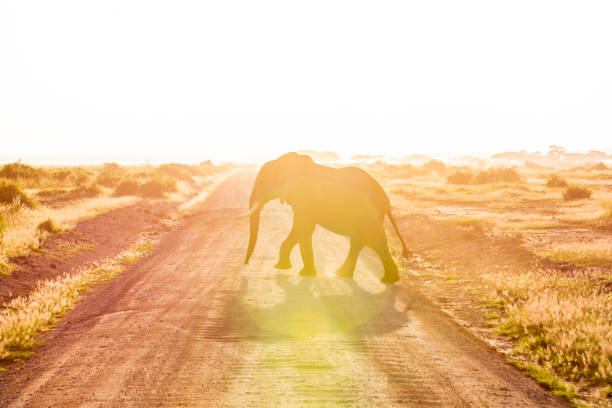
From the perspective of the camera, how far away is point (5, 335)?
22.6 ft

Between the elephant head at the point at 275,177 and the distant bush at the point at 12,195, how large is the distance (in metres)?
14.9

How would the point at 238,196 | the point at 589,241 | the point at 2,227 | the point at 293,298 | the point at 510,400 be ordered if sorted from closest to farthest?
1. the point at 510,400
2. the point at 293,298
3. the point at 2,227
4. the point at 589,241
5. the point at 238,196

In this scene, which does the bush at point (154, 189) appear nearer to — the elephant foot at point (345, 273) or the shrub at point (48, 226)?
the shrub at point (48, 226)

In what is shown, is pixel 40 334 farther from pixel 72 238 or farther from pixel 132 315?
pixel 72 238

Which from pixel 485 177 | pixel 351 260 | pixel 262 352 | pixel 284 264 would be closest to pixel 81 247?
pixel 284 264

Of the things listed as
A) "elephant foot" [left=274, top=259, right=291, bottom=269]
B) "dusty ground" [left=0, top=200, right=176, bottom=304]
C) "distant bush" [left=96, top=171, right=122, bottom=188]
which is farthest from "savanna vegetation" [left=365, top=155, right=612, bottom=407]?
"distant bush" [left=96, top=171, right=122, bottom=188]

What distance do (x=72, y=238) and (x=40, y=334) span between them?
26.9ft

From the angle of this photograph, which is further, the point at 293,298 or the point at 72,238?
the point at 72,238

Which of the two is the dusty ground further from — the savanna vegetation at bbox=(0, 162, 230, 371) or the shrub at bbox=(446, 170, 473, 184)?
the shrub at bbox=(446, 170, 473, 184)

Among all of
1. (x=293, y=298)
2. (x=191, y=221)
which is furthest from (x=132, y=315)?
(x=191, y=221)

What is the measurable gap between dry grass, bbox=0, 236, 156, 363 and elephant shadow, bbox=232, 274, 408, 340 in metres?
3.33

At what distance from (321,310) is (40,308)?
5257 mm

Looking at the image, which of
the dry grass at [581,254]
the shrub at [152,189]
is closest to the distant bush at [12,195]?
the shrub at [152,189]

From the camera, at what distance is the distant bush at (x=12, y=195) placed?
20281 millimetres
